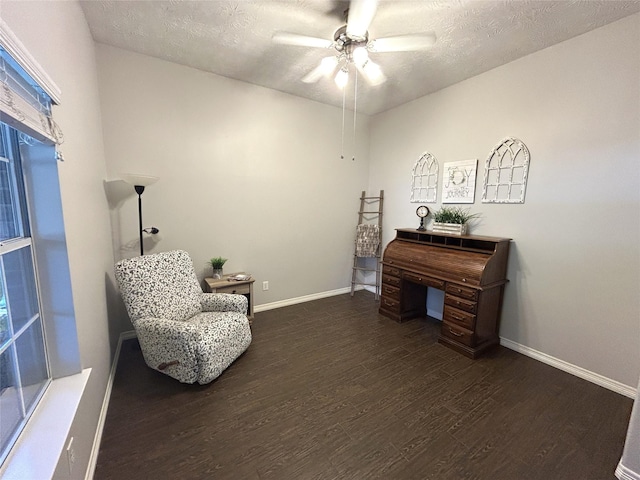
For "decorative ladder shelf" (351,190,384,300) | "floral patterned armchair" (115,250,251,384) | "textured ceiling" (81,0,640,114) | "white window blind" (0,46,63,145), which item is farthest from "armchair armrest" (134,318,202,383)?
"decorative ladder shelf" (351,190,384,300)

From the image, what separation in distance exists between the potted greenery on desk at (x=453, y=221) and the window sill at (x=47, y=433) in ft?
10.7

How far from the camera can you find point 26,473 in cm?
87

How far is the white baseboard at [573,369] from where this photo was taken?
2098mm

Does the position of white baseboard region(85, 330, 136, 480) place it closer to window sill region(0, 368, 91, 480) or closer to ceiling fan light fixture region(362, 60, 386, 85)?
window sill region(0, 368, 91, 480)

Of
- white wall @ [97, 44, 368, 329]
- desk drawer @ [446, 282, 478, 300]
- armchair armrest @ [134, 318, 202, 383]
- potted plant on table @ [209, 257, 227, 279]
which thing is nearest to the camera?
armchair armrest @ [134, 318, 202, 383]

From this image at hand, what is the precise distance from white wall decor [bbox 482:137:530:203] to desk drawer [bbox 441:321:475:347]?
4.52 feet

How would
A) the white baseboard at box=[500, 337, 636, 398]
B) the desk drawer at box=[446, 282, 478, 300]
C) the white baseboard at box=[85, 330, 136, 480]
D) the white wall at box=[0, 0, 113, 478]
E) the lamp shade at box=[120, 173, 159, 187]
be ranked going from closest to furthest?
the white wall at box=[0, 0, 113, 478] → the white baseboard at box=[85, 330, 136, 480] → the white baseboard at box=[500, 337, 636, 398] → the lamp shade at box=[120, 173, 159, 187] → the desk drawer at box=[446, 282, 478, 300]

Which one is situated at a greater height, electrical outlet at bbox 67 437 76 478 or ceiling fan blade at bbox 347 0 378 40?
ceiling fan blade at bbox 347 0 378 40

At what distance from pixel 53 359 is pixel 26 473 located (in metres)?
0.56

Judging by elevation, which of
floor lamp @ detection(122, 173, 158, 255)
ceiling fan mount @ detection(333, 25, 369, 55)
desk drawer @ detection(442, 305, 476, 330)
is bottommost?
desk drawer @ detection(442, 305, 476, 330)

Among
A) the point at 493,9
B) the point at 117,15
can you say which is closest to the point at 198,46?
the point at 117,15

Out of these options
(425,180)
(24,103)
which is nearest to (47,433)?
(24,103)

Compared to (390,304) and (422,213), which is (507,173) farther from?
(390,304)

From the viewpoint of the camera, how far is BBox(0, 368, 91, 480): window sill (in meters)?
0.89
